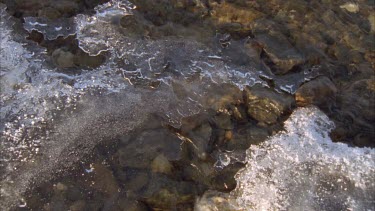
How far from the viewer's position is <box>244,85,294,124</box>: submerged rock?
3121mm

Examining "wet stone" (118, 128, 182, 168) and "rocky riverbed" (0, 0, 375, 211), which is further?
"wet stone" (118, 128, 182, 168)

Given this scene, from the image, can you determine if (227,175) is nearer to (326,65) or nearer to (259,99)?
(259,99)

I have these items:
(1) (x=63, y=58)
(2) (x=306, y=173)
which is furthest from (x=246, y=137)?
(1) (x=63, y=58)

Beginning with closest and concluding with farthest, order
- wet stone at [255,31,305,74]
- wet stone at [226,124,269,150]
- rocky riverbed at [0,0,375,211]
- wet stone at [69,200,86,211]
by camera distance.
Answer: wet stone at [69,200,86,211]
rocky riverbed at [0,0,375,211]
wet stone at [226,124,269,150]
wet stone at [255,31,305,74]

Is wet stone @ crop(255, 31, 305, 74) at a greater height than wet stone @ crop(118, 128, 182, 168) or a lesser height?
greater

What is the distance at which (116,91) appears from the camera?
3178mm

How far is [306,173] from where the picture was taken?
2848mm

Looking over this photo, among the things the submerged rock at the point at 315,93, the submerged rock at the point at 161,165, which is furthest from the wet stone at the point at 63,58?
the submerged rock at the point at 315,93

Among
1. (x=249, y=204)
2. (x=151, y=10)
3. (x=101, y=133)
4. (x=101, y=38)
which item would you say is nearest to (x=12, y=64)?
(x=101, y=38)

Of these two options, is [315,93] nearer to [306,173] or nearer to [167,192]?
[306,173]

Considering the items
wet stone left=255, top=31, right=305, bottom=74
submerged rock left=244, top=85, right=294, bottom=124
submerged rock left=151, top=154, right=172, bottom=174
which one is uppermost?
wet stone left=255, top=31, right=305, bottom=74

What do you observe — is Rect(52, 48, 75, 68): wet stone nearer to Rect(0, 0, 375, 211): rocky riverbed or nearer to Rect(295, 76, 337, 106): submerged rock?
Rect(0, 0, 375, 211): rocky riverbed

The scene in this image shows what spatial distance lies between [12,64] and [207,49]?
63.3 inches

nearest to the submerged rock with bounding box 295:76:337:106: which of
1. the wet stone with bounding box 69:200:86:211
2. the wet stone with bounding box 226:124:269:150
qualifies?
the wet stone with bounding box 226:124:269:150
